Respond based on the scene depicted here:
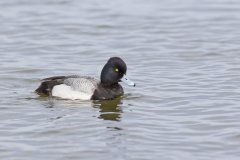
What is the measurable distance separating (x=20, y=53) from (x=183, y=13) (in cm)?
562

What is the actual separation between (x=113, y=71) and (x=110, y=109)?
36.6 inches

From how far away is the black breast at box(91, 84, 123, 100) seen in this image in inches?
551

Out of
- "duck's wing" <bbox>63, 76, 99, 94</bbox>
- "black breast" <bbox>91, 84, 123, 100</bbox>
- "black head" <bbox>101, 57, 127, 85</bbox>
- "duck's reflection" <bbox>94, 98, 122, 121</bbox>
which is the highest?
"black head" <bbox>101, 57, 127, 85</bbox>

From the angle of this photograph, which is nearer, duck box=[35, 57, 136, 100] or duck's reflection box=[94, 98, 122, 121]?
duck's reflection box=[94, 98, 122, 121]

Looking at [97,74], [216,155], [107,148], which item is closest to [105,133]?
[107,148]

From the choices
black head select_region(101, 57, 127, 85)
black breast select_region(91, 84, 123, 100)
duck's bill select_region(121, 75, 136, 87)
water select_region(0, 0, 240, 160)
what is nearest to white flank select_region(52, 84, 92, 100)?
black breast select_region(91, 84, 123, 100)

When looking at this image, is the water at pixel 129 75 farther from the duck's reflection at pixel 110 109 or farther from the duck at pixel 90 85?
the duck at pixel 90 85

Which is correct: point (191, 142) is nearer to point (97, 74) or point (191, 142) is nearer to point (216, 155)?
point (216, 155)

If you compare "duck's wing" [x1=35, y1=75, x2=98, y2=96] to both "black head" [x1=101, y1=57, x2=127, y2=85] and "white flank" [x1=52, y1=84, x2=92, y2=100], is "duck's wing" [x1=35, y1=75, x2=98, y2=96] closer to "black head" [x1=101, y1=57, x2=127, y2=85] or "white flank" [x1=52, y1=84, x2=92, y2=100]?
"white flank" [x1=52, y1=84, x2=92, y2=100]

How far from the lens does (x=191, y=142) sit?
11148 mm

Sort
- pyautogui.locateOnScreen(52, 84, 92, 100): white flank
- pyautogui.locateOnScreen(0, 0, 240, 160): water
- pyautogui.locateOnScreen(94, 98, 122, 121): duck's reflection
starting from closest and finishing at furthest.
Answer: pyautogui.locateOnScreen(0, 0, 240, 160): water → pyautogui.locateOnScreen(94, 98, 122, 121): duck's reflection → pyautogui.locateOnScreen(52, 84, 92, 100): white flank

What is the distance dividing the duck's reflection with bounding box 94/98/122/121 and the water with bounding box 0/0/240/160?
19 millimetres

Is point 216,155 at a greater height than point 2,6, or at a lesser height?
lesser

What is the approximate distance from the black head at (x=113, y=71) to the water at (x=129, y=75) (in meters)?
0.37
